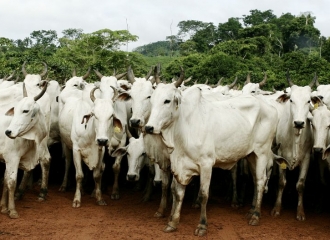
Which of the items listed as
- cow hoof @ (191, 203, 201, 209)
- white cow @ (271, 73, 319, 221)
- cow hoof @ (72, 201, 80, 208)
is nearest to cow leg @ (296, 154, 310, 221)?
white cow @ (271, 73, 319, 221)

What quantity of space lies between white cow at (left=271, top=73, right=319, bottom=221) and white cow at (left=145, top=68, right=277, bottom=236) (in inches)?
23.6

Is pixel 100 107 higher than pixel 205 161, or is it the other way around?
pixel 100 107

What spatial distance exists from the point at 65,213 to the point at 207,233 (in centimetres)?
238

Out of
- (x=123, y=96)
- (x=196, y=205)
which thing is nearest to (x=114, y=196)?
(x=196, y=205)

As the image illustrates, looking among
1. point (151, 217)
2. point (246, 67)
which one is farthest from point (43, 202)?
point (246, 67)

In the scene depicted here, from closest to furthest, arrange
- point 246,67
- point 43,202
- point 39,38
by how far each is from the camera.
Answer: point 43,202 → point 246,67 → point 39,38

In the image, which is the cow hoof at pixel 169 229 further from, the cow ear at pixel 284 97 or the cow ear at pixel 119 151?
the cow ear at pixel 284 97

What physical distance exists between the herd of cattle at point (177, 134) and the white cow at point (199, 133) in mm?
14

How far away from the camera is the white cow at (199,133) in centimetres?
626

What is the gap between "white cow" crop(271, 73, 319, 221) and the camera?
7129 mm

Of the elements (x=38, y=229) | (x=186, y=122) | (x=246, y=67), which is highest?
(x=246, y=67)

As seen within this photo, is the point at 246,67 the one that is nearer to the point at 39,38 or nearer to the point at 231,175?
the point at 231,175

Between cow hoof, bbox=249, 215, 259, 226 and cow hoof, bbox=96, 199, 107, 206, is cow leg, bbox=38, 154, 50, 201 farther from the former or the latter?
cow hoof, bbox=249, 215, 259, 226

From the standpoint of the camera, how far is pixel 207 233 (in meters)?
6.50
